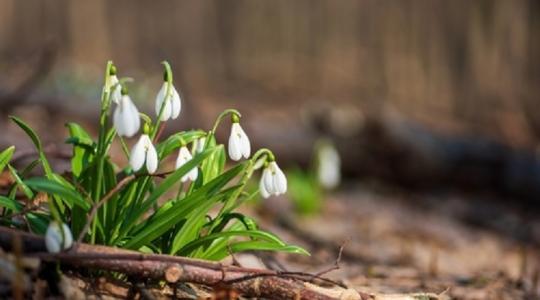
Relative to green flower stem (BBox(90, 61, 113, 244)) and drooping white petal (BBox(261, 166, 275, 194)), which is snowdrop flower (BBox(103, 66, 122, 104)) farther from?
drooping white petal (BBox(261, 166, 275, 194))

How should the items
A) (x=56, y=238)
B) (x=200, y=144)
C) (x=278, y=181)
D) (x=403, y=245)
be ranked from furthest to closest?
(x=403, y=245) < (x=200, y=144) < (x=278, y=181) < (x=56, y=238)

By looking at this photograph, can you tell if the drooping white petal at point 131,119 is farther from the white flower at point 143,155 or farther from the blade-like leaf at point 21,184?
the blade-like leaf at point 21,184

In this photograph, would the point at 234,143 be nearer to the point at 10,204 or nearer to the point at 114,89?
the point at 114,89

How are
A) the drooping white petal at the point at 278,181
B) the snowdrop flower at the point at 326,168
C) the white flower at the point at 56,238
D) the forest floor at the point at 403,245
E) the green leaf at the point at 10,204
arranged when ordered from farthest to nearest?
the snowdrop flower at the point at 326,168, the forest floor at the point at 403,245, the drooping white petal at the point at 278,181, the green leaf at the point at 10,204, the white flower at the point at 56,238

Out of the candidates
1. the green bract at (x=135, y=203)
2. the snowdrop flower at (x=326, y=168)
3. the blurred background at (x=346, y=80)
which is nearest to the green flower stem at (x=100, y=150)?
the green bract at (x=135, y=203)

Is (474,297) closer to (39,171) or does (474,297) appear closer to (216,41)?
(39,171)

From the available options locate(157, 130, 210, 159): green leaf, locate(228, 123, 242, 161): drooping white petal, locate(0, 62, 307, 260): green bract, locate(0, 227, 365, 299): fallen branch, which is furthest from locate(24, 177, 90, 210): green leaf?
locate(228, 123, 242, 161): drooping white petal

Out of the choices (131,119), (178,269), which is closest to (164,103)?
(131,119)
